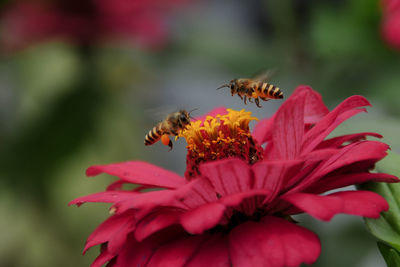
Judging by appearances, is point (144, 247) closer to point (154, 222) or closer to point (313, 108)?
point (154, 222)

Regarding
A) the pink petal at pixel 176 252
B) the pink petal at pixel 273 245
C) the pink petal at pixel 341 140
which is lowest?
the pink petal at pixel 273 245

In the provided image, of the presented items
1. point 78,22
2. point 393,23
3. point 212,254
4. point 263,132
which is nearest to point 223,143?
point 263,132

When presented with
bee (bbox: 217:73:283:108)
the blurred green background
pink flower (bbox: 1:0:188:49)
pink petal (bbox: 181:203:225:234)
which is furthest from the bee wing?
pink flower (bbox: 1:0:188:49)

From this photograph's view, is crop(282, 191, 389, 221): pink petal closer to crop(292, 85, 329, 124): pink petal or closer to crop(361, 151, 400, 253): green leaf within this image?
crop(361, 151, 400, 253): green leaf

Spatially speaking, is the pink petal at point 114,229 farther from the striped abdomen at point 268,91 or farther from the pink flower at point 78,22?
the pink flower at point 78,22

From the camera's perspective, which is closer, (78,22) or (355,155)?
(355,155)

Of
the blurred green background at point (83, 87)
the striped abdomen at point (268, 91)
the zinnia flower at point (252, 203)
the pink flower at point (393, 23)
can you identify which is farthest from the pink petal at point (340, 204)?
the blurred green background at point (83, 87)
